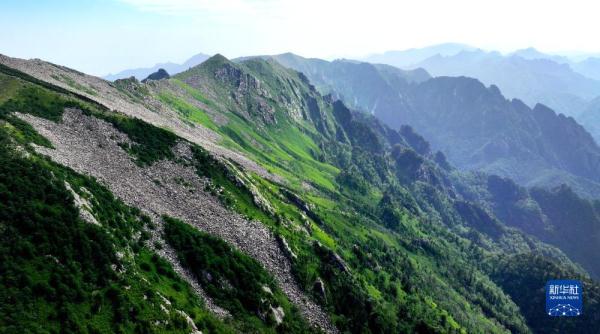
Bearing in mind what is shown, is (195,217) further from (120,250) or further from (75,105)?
(75,105)

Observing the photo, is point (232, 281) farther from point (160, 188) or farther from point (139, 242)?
point (160, 188)

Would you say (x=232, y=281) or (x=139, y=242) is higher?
(x=139, y=242)

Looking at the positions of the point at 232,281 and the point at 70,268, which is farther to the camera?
the point at 232,281

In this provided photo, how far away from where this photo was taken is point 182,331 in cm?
6266

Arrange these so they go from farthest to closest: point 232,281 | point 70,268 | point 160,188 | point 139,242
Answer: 1. point 160,188
2. point 232,281
3. point 139,242
4. point 70,268

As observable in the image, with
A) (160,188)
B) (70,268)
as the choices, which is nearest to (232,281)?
(160,188)

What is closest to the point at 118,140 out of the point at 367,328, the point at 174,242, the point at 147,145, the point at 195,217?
the point at 147,145

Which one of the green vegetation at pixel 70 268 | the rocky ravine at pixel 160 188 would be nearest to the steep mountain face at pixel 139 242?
the green vegetation at pixel 70 268

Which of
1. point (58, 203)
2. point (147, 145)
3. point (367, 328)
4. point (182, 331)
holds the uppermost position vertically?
point (147, 145)

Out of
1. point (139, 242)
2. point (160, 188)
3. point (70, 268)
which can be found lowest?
point (139, 242)

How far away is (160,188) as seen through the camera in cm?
10044

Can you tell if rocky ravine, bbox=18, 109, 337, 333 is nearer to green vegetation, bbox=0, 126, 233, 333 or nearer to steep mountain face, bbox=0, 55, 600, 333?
steep mountain face, bbox=0, 55, 600, 333

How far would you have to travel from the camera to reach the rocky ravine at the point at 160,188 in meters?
91.6

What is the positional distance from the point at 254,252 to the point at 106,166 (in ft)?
130
